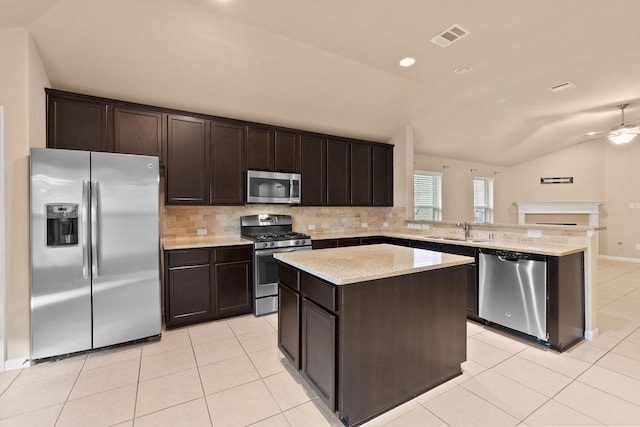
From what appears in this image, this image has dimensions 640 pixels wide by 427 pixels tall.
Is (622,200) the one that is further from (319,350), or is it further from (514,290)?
(319,350)

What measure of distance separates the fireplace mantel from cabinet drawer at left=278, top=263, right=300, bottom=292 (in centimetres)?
846

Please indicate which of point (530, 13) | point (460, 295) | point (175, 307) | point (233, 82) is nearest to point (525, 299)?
point (460, 295)

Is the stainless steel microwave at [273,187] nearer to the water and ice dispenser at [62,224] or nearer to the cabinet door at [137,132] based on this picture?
the cabinet door at [137,132]

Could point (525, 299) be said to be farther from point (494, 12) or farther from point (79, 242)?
point (79, 242)

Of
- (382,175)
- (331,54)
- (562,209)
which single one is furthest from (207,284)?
(562,209)

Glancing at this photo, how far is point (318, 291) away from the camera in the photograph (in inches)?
74.5

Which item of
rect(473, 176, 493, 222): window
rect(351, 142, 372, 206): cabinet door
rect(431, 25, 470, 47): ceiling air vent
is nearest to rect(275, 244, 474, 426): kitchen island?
rect(431, 25, 470, 47): ceiling air vent

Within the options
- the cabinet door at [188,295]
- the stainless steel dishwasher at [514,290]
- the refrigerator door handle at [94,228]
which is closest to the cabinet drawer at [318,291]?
the cabinet door at [188,295]

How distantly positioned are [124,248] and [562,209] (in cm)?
958

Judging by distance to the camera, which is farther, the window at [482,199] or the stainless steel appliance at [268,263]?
the window at [482,199]

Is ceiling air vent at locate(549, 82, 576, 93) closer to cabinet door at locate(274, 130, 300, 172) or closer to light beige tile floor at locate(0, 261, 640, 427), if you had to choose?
light beige tile floor at locate(0, 261, 640, 427)

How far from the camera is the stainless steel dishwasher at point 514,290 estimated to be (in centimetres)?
275

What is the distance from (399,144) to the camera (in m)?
5.24

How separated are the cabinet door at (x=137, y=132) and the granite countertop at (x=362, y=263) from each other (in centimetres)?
221
